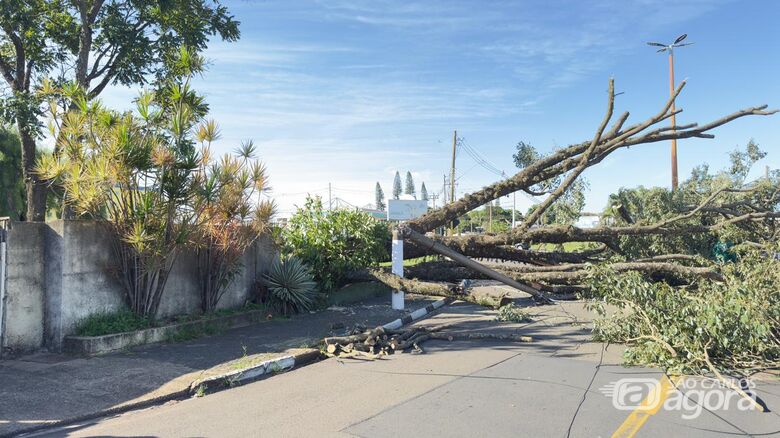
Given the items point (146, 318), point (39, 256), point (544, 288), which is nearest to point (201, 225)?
point (146, 318)

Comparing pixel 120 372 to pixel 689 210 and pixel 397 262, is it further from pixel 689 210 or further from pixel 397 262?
pixel 689 210

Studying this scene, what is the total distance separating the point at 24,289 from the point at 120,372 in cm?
217

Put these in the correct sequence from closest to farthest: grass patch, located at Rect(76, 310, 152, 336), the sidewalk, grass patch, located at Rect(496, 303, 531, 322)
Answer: the sidewalk → grass patch, located at Rect(76, 310, 152, 336) → grass patch, located at Rect(496, 303, 531, 322)

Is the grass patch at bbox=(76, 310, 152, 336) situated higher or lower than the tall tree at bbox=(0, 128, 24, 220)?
lower

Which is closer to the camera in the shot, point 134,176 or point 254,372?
point 254,372

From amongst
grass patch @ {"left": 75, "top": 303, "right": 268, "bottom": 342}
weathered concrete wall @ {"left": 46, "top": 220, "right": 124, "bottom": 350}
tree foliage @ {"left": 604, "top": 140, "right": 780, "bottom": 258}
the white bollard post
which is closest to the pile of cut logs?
grass patch @ {"left": 75, "top": 303, "right": 268, "bottom": 342}

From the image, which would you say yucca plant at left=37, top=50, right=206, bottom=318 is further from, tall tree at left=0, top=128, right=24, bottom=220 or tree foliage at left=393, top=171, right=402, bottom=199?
tree foliage at left=393, top=171, right=402, bottom=199

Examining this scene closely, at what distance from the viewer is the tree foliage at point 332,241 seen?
517 inches

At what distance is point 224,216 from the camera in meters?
10.1

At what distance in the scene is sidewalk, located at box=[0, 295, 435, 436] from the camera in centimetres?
570

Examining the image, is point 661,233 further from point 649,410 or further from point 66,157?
point 66,157

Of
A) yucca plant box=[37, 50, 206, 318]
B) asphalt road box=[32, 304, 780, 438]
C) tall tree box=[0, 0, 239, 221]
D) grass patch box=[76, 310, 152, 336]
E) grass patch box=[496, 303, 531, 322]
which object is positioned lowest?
asphalt road box=[32, 304, 780, 438]

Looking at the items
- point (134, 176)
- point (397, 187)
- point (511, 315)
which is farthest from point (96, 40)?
point (397, 187)

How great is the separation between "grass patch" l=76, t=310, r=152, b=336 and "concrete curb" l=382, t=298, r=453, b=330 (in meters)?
4.28
